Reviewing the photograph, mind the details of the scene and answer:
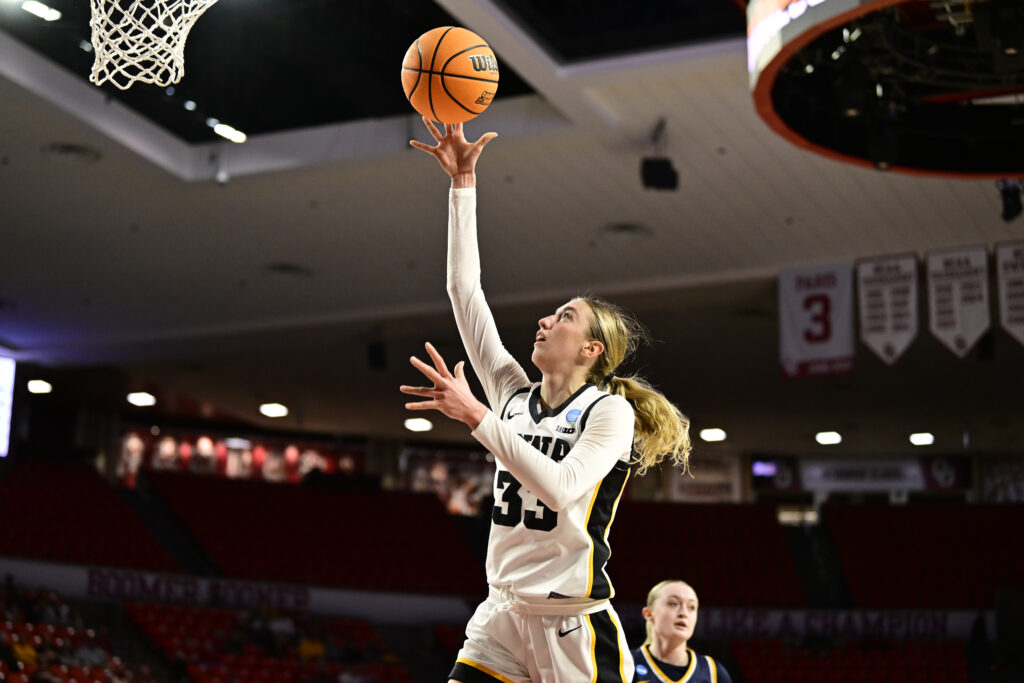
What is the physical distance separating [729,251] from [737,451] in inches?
670

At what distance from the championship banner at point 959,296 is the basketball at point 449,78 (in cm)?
834

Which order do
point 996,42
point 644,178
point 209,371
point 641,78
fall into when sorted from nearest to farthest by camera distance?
point 996,42
point 641,78
point 644,178
point 209,371

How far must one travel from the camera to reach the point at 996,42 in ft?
23.4

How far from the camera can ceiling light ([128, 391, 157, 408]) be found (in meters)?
22.2

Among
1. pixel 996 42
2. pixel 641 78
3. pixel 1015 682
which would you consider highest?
pixel 641 78

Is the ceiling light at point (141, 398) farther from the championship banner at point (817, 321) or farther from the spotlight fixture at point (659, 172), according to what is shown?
the spotlight fixture at point (659, 172)

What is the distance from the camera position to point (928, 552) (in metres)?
22.2

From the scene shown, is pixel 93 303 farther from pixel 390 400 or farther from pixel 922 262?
pixel 922 262

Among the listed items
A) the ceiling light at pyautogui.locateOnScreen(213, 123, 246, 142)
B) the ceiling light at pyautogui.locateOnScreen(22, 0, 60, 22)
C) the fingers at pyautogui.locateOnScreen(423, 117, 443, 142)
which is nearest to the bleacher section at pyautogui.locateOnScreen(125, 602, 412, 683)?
the ceiling light at pyautogui.locateOnScreen(213, 123, 246, 142)

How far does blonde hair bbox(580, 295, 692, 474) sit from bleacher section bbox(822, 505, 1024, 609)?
19.3 meters

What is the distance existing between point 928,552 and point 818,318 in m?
11.8

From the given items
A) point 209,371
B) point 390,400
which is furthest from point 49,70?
point 390,400

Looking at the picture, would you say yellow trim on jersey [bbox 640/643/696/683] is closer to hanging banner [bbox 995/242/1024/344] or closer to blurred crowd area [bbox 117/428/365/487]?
hanging banner [bbox 995/242/1024/344]

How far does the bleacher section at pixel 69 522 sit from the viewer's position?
18750 millimetres
